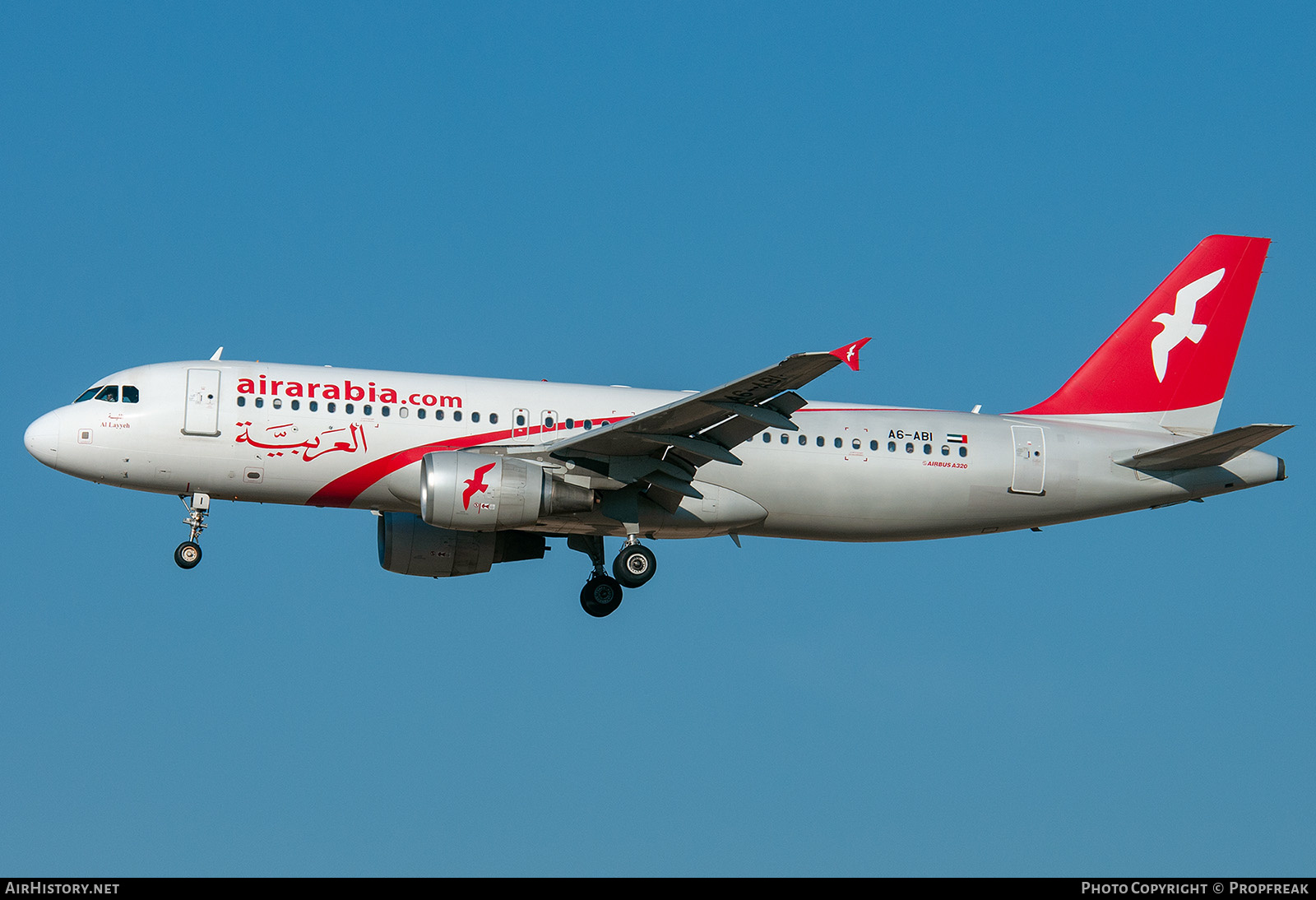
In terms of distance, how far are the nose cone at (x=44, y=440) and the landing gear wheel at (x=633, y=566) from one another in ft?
38.5

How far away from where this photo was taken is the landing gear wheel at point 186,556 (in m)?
32.3

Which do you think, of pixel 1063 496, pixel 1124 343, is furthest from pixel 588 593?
pixel 1124 343

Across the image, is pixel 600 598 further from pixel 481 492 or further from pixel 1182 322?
pixel 1182 322

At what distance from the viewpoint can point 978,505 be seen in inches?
1352

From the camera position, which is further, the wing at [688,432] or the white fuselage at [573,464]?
the white fuselage at [573,464]

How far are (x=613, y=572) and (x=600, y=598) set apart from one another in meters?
1.89

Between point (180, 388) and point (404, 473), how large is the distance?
4.89m

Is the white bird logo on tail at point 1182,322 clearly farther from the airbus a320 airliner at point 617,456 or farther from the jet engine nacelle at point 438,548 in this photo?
the jet engine nacelle at point 438,548

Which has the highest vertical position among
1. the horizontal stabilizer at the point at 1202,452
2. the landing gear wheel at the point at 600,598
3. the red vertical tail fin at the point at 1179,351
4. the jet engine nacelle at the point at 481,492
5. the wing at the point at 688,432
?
the red vertical tail fin at the point at 1179,351

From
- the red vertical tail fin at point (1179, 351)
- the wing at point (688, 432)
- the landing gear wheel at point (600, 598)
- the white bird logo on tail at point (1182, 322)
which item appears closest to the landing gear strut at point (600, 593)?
the landing gear wheel at point (600, 598)
